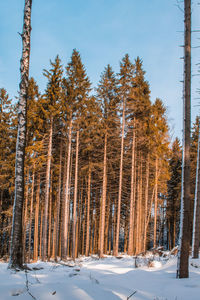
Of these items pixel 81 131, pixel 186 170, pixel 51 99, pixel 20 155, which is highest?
pixel 51 99

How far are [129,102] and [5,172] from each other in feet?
38.1

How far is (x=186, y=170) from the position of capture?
5906mm

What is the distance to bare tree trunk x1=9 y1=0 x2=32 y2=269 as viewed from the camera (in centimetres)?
593

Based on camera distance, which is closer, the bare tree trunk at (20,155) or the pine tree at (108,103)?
the bare tree trunk at (20,155)

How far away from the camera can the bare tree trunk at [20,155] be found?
5.93 meters

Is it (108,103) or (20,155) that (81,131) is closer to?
(108,103)

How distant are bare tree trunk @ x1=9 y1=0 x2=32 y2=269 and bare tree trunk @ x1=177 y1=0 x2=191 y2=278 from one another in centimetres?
443

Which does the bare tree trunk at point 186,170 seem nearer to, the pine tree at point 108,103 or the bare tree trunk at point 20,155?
the bare tree trunk at point 20,155

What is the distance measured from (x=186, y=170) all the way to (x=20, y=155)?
4.93 m

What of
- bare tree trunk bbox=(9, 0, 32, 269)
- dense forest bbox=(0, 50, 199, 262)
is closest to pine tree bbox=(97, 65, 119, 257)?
dense forest bbox=(0, 50, 199, 262)

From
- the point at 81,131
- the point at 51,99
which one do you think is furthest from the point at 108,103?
the point at 51,99

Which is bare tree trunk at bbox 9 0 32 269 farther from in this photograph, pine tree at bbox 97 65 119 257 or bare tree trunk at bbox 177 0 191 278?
pine tree at bbox 97 65 119 257

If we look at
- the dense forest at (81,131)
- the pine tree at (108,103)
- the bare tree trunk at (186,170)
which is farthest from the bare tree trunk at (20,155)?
the pine tree at (108,103)

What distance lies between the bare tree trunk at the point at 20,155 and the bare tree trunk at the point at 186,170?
4.43 metres
